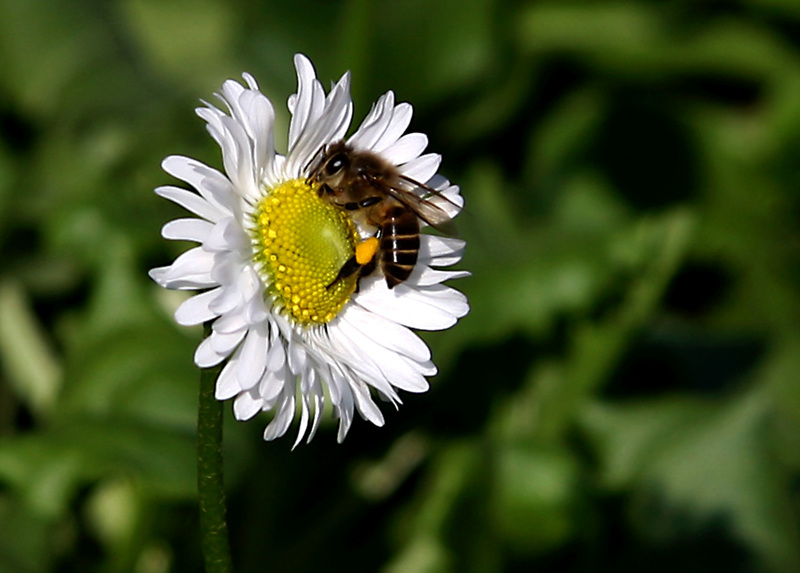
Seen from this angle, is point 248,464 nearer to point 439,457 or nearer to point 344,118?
point 439,457

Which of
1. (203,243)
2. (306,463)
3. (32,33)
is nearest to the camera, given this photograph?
(203,243)

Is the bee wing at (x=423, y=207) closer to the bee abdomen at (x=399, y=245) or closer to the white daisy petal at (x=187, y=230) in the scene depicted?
the bee abdomen at (x=399, y=245)

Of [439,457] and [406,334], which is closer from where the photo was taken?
[406,334]

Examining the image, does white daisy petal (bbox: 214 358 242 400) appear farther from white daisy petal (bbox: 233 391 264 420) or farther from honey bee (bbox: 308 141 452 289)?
honey bee (bbox: 308 141 452 289)

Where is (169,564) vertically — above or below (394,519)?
below

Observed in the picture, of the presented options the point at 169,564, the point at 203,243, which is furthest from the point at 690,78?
the point at 203,243

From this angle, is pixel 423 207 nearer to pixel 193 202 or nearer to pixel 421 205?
pixel 421 205

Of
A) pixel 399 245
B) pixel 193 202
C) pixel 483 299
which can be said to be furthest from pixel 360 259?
pixel 483 299

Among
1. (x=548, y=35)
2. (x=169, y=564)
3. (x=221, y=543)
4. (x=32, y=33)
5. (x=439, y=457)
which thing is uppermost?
(x=548, y=35)
